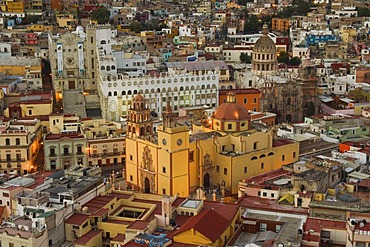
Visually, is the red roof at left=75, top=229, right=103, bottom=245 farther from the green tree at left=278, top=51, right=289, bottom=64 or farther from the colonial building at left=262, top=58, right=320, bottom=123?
the green tree at left=278, top=51, right=289, bottom=64

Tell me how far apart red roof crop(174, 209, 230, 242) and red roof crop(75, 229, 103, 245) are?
481 cm

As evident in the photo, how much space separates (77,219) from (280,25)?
88.0m

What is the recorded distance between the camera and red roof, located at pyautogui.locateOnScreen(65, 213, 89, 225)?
33.3 m

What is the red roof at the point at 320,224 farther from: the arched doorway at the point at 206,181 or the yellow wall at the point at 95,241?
the arched doorway at the point at 206,181

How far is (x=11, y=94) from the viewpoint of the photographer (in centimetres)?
6072

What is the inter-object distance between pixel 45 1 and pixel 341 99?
2943 inches

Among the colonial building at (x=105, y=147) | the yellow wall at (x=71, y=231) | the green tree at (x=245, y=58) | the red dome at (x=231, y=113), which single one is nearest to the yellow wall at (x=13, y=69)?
the colonial building at (x=105, y=147)

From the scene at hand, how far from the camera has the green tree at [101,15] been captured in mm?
107062

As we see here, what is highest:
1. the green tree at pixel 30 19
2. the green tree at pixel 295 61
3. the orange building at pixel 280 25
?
the green tree at pixel 30 19

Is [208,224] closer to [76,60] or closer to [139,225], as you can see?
[139,225]

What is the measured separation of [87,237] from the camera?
108 feet

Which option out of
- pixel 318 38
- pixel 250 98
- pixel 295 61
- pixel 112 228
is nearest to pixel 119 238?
pixel 112 228

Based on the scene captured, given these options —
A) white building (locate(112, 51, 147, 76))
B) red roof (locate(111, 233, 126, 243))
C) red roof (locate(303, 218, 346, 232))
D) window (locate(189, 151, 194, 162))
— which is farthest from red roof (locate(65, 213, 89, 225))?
white building (locate(112, 51, 147, 76))

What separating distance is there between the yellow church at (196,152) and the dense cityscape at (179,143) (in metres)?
0.10
